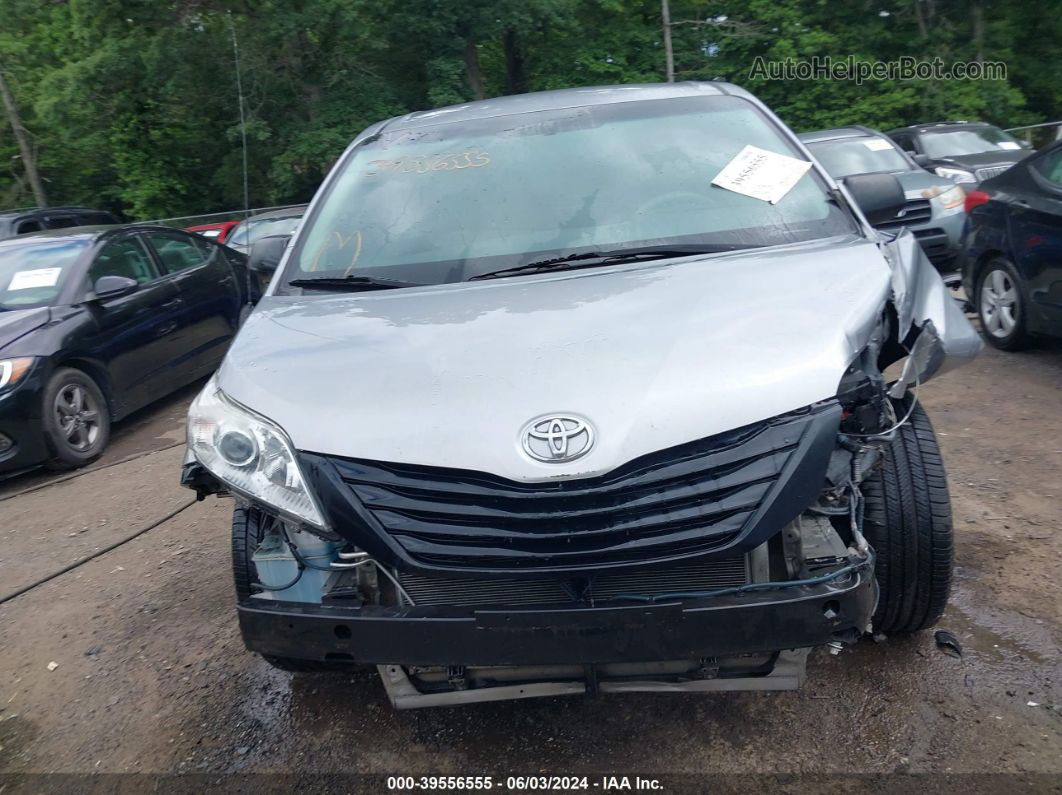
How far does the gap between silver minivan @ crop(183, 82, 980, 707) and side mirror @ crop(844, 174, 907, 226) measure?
513 millimetres

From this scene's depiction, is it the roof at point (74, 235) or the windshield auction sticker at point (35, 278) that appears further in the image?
the roof at point (74, 235)

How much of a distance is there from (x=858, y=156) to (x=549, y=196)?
742 centimetres

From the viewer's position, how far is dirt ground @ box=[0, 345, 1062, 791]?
8.48ft

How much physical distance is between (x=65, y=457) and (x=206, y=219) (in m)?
13.3

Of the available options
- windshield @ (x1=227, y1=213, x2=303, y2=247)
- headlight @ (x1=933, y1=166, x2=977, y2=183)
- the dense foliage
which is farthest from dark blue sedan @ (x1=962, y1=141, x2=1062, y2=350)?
the dense foliage

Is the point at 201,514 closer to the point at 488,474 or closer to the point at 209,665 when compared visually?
the point at 209,665

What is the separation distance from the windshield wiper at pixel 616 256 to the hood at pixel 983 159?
29.5ft

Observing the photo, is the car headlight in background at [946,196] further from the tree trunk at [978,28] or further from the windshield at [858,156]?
the tree trunk at [978,28]

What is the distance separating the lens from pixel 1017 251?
5871 millimetres

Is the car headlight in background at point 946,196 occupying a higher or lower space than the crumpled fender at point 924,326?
lower

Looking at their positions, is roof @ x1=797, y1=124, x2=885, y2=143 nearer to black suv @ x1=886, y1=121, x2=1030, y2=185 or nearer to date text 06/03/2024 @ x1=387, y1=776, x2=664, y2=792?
black suv @ x1=886, y1=121, x2=1030, y2=185

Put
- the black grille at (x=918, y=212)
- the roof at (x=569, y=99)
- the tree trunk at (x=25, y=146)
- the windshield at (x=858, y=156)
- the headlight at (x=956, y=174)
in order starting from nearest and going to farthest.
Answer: the roof at (x=569, y=99)
the black grille at (x=918, y=212)
the windshield at (x=858, y=156)
the headlight at (x=956, y=174)
the tree trunk at (x=25, y=146)

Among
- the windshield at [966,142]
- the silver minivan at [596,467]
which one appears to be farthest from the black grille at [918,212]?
the silver minivan at [596,467]

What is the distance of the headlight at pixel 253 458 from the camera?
7.63 feet
